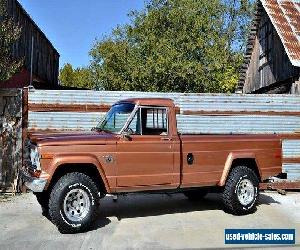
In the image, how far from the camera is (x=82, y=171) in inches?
300

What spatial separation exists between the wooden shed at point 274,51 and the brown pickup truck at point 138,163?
7.22 m

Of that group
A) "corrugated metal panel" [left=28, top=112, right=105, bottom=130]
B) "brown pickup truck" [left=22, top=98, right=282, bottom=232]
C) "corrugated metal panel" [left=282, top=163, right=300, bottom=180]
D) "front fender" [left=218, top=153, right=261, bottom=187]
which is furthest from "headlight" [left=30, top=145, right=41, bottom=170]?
"corrugated metal panel" [left=282, top=163, right=300, bottom=180]

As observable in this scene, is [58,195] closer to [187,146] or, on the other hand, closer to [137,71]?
[187,146]

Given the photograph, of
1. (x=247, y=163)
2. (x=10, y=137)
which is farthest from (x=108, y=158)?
(x=10, y=137)

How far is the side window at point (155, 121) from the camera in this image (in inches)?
319

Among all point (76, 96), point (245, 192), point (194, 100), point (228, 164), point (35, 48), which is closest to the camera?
point (228, 164)

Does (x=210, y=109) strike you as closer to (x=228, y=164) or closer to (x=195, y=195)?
(x=195, y=195)

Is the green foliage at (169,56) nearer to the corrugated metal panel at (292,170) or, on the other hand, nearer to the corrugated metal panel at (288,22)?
the corrugated metal panel at (288,22)

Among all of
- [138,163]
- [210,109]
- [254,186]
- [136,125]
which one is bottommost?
[254,186]

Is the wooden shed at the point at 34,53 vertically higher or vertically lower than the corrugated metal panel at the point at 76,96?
higher

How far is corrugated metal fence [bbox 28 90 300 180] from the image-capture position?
10.7 meters

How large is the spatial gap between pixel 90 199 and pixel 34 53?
2309 cm

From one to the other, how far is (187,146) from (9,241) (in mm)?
3465

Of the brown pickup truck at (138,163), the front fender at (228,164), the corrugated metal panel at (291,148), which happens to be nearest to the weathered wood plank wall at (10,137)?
the brown pickup truck at (138,163)
